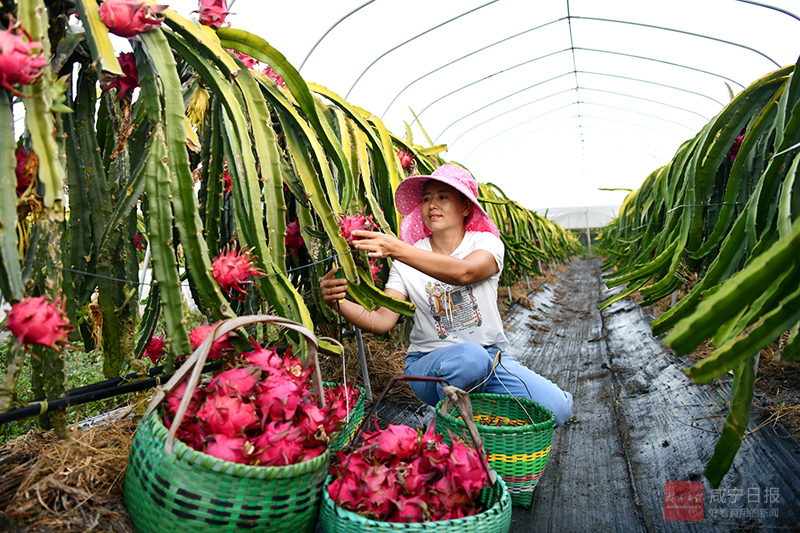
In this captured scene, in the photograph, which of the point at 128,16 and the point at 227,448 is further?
the point at 128,16

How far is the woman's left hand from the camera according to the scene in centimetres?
112

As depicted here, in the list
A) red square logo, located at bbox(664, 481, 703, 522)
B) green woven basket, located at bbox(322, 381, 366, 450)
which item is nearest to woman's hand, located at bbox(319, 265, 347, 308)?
green woven basket, located at bbox(322, 381, 366, 450)

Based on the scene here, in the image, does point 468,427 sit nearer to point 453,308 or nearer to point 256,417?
point 256,417

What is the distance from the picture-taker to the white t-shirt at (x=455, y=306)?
152 cm

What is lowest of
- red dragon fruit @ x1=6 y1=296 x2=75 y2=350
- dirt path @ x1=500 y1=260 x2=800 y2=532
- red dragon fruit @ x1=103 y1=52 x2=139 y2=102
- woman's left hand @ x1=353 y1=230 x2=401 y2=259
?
dirt path @ x1=500 y1=260 x2=800 y2=532

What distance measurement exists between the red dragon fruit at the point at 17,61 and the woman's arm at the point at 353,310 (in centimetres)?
66

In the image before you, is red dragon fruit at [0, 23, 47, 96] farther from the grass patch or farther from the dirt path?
the dirt path

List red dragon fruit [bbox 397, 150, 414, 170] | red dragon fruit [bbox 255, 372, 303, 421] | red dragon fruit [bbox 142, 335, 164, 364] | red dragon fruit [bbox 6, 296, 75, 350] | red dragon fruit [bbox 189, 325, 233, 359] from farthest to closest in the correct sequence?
red dragon fruit [bbox 397, 150, 414, 170], red dragon fruit [bbox 142, 335, 164, 364], red dragon fruit [bbox 189, 325, 233, 359], red dragon fruit [bbox 255, 372, 303, 421], red dragon fruit [bbox 6, 296, 75, 350]

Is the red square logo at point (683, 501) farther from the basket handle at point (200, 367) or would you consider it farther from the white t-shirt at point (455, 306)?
the basket handle at point (200, 367)

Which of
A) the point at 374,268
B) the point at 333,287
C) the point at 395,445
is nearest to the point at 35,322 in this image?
the point at 395,445

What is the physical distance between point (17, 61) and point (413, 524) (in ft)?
2.60

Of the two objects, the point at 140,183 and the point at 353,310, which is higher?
the point at 140,183

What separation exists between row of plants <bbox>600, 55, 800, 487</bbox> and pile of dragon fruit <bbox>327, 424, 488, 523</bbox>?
1.18ft

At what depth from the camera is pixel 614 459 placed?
1.48 meters
